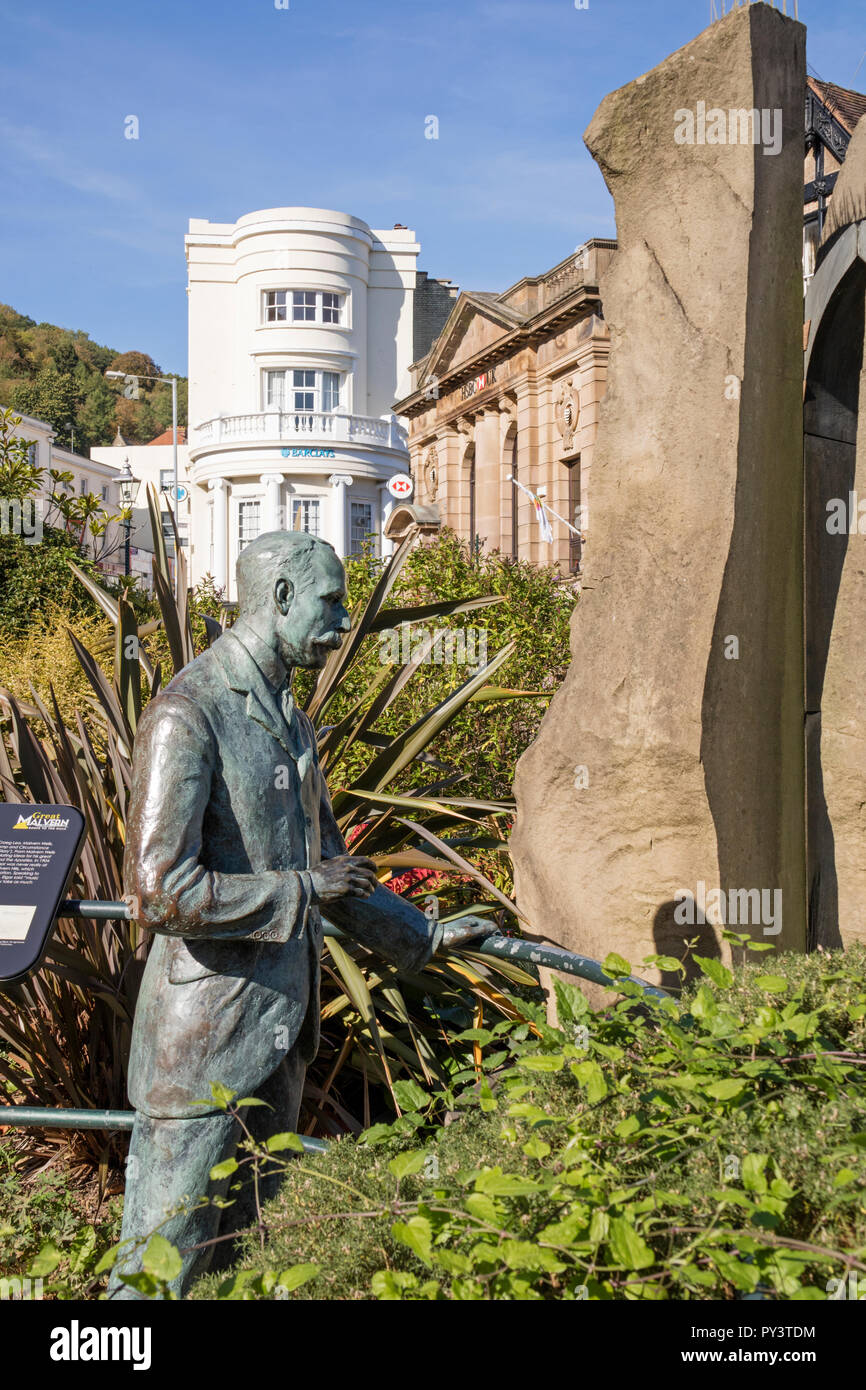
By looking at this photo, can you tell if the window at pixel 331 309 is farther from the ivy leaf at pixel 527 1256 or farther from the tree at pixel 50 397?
the ivy leaf at pixel 527 1256

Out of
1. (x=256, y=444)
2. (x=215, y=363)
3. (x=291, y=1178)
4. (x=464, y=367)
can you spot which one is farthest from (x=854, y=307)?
(x=215, y=363)

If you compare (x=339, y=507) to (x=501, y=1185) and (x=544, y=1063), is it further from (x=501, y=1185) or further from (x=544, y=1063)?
(x=501, y=1185)

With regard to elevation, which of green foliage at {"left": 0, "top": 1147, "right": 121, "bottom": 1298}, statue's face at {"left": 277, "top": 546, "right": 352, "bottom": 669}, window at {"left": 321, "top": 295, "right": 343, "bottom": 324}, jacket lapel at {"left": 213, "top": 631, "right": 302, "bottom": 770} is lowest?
green foliage at {"left": 0, "top": 1147, "right": 121, "bottom": 1298}

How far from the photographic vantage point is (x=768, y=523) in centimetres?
379

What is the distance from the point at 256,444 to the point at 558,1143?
39029mm

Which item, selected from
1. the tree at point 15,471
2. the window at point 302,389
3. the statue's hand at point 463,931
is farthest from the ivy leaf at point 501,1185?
the window at point 302,389

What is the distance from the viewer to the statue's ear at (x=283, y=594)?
2.37 meters

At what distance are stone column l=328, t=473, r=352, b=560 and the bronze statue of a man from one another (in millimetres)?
37863

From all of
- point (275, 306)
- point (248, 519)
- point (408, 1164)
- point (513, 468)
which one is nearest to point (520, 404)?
point (513, 468)

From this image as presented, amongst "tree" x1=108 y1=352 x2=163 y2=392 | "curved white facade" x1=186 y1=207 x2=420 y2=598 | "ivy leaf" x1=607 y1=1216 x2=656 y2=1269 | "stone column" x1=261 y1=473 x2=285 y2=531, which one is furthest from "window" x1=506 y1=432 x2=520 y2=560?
"tree" x1=108 y1=352 x2=163 y2=392

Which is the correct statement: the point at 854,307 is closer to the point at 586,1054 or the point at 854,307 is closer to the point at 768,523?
the point at 768,523

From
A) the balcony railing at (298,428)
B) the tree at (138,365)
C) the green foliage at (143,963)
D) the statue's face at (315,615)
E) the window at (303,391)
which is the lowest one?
the green foliage at (143,963)

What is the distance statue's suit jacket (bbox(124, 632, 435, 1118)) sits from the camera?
217 cm

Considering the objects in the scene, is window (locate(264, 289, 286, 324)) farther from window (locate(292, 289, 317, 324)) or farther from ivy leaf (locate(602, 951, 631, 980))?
ivy leaf (locate(602, 951, 631, 980))
